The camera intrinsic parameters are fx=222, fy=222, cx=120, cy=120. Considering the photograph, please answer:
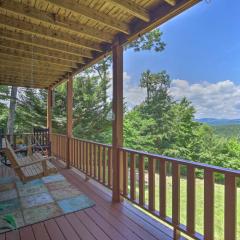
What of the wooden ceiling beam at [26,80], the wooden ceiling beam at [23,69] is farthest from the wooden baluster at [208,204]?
the wooden ceiling beam at [26,80]

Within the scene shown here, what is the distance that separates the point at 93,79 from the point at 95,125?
9.22ft

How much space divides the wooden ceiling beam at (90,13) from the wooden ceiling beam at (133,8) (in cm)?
38

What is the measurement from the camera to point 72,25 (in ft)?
Result: 9.87

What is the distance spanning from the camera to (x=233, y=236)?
1767 millimetres

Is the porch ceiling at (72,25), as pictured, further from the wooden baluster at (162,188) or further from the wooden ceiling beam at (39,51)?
the wooden baluster at (162,188)

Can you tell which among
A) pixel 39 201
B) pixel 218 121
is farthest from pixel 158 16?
pixel 218 121

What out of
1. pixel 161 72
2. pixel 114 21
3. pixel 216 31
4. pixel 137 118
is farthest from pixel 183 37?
pixel 114 21

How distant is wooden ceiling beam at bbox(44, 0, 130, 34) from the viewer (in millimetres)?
2461

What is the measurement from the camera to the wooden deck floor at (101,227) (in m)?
2.37

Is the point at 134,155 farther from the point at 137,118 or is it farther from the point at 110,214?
the point at 137,118

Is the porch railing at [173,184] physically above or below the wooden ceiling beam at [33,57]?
below

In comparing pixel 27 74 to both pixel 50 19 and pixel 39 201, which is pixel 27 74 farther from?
pixel 39 201

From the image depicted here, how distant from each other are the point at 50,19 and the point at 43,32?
0.44 meters

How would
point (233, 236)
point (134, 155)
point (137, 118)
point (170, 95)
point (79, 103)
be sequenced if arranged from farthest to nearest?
point (170, 95) < point (137, 118) < point (79, 103) < point (134, 155) < point (233, 236)
